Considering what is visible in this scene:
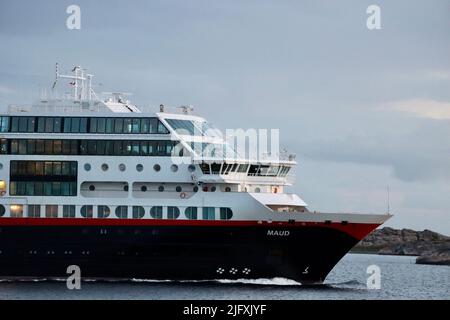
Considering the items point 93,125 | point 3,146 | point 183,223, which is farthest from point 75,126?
point 183,223

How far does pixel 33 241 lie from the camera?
46.0 meters

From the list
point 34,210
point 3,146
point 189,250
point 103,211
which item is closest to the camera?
point 189,250

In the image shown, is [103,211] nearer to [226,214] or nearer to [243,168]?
[226,214]

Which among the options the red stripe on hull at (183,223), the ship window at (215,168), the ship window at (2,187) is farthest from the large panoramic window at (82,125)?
the red stripe on hull at (183,223)

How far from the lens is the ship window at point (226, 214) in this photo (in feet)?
149

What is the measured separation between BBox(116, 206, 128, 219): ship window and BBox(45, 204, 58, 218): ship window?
9.42 ft

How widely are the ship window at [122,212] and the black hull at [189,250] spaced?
0.81m

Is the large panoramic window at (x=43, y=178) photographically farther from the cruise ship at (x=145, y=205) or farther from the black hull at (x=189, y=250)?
the black hull at (x=189, y=250)

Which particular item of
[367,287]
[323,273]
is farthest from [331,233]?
[367,287]

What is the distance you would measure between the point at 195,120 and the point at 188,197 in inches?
158

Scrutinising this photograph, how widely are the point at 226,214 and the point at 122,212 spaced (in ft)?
15.2

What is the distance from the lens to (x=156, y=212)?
45750 millimetres
